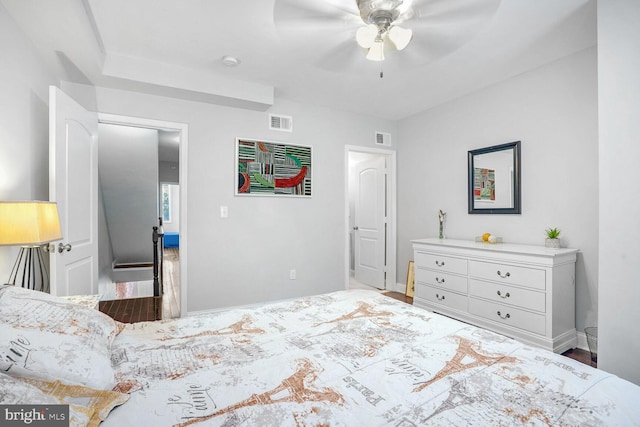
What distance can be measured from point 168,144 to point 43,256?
191 inches

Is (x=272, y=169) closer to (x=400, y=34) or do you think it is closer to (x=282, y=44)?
(x=282, y=44)

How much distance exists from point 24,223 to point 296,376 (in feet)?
5.36

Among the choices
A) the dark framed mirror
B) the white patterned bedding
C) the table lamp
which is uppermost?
the dark framed mirror

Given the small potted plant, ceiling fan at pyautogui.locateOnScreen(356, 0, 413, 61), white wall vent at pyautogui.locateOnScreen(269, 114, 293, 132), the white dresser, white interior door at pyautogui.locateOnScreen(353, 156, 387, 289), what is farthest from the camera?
white interior door at pyautogui.locateOnScreen(353, 156, 387, 289)

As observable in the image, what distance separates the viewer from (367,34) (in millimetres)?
2002

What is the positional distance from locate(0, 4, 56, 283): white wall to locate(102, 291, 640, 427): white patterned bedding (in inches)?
51.4

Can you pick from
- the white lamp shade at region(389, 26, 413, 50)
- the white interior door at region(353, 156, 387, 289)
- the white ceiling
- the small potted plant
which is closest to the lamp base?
the white ceiling

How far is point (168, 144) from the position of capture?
6719 mm

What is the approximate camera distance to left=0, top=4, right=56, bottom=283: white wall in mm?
1904

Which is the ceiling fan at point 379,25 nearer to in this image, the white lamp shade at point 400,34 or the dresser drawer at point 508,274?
the white lamp shade at point 400,34

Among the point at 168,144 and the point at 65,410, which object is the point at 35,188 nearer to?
the point at 65,410

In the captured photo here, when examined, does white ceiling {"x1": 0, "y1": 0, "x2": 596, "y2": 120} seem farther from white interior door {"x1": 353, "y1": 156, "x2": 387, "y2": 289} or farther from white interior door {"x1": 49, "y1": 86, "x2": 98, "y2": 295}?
white interior door {"x1": 353, "y1": 156, "x2": 387, "y2": 289}

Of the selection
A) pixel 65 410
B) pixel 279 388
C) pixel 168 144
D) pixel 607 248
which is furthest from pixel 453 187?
pixel 168 144

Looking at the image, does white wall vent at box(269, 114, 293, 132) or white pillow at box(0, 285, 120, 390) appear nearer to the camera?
white pillow at box(0, 285, 120, 390)
